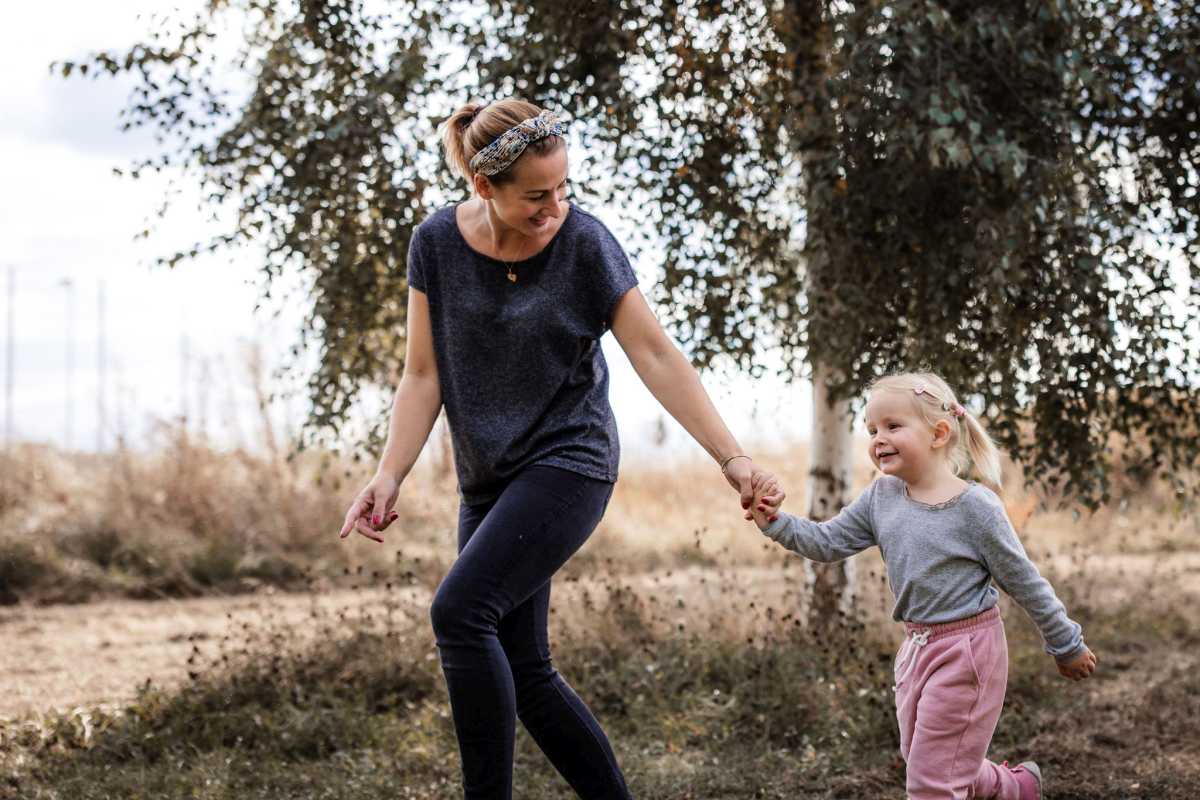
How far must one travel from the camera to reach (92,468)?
10016 mm

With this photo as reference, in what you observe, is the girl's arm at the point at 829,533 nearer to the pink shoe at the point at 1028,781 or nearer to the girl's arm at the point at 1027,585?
the girl's arm at the point at 1027,585

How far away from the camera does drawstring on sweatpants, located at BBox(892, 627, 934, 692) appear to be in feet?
9.71

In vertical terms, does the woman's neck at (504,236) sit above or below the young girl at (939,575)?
above

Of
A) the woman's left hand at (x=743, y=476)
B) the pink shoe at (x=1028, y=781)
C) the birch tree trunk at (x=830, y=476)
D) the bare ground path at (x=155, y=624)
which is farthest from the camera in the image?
the birch tree trunk at (x=830, y=476)

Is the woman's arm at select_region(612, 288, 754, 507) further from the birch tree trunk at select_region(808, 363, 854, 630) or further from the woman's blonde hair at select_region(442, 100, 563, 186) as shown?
the birch tree trunk at select_region(808, 363, 854, 630)

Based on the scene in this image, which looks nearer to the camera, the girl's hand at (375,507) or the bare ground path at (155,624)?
the girl's hand at (375,507)

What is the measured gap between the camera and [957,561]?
2930 mm

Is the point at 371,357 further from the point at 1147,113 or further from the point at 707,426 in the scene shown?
the point at 1147,113

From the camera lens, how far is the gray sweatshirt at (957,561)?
2893 mm

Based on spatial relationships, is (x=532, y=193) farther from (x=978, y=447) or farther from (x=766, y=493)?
(x=978, y=447)

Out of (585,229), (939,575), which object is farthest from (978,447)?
(585,229)

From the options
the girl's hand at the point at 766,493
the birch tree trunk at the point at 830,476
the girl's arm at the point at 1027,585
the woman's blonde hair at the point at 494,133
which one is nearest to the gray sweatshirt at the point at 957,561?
the girl's arm at the point at 1027,585

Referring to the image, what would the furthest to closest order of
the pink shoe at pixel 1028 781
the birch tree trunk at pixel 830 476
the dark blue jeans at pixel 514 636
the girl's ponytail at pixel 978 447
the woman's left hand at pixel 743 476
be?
the birch tree trunk at pixel 830 476 < the pink shoe at pixel 1028 781 < the girl's ponytail at pixel 978 447 < the woman's left hand at pixel 743 476 < the dark blue jeans at pixel 514 636

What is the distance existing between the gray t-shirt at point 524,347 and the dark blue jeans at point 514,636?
75 millimetres
